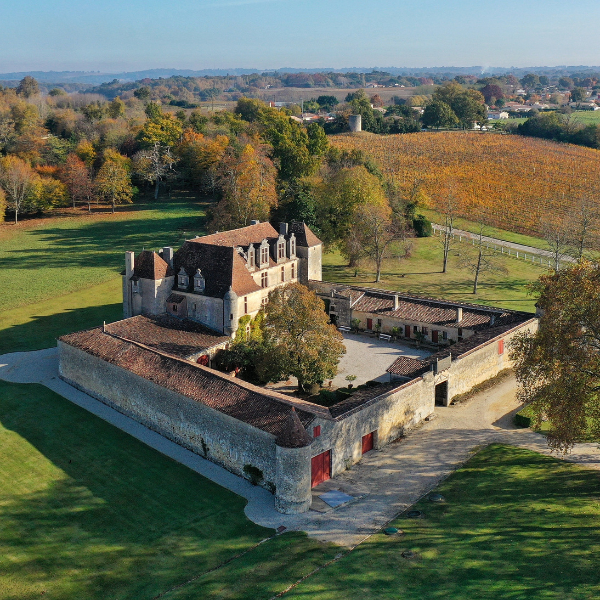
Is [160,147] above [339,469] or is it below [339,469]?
above

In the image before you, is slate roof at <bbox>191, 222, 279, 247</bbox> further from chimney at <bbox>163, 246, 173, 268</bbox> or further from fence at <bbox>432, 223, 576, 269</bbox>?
fence at <bbox>432, 223, 576, 269</bbox>

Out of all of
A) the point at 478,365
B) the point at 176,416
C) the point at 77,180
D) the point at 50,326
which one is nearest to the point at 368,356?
the point at 478,365

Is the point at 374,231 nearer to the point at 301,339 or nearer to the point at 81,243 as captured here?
the point at 301,339

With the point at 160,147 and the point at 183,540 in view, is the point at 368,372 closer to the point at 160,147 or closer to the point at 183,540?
the point at 183,540

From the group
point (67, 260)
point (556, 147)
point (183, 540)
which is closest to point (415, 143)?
point (556, 147)

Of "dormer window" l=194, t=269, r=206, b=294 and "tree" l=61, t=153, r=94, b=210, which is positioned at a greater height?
"tree" l=61, t=153, r=94, b=210

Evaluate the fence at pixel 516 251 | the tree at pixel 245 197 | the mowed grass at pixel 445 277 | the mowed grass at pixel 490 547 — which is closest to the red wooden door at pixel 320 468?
the mowed grass at pixel 490 547

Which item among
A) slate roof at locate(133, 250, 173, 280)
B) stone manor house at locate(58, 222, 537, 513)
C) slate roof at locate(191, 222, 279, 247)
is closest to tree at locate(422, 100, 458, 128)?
stone manor house at locate(58, 222, 537, 513)
